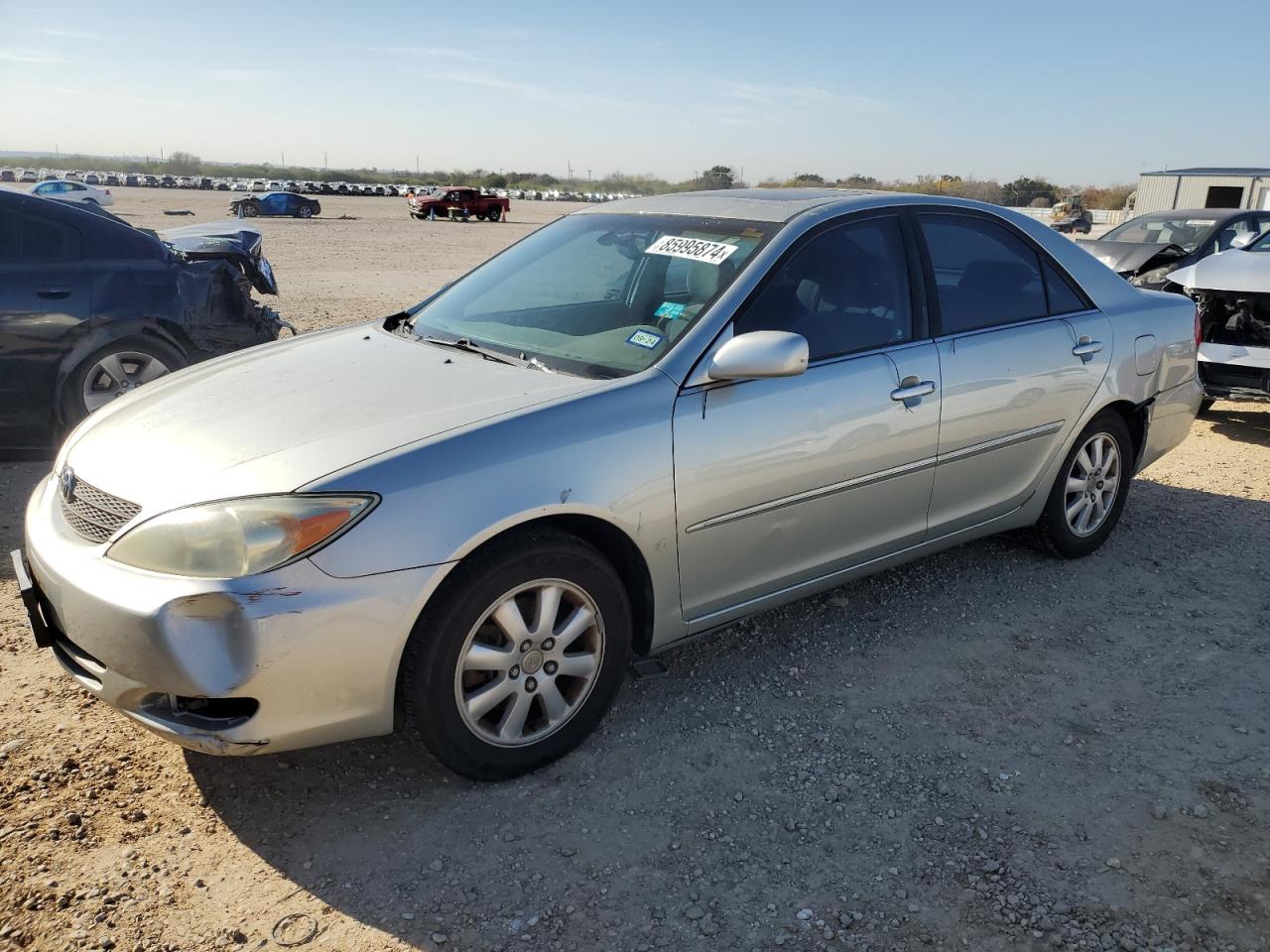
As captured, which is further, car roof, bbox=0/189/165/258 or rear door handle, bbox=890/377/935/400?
car roof, bbox=0/189/165/258

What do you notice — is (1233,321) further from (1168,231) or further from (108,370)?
(108,370)

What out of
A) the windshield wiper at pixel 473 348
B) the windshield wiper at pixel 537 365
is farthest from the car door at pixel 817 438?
the windshield wiper at pixel 473 348

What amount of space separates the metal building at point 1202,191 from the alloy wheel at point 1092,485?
29.6 metres

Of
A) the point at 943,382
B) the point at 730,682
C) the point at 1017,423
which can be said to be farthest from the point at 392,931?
the point at 1017,423

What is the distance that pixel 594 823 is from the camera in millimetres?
2836

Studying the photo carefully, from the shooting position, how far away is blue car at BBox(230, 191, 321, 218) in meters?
39.2

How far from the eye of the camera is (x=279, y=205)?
Result: 39688 millimetres

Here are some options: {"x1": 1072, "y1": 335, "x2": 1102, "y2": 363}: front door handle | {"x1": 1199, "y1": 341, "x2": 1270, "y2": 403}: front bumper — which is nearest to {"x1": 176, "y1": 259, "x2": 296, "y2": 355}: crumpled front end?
{"x1": 1072, "y1": 335, "x2": 1102, "y2": 363}: front door handle

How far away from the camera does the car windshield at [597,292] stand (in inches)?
132

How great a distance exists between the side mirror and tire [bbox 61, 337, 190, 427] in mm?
3963

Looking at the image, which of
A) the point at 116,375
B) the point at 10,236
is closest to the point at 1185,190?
the point at 116,375

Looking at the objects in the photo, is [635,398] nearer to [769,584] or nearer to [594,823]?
[769,584]

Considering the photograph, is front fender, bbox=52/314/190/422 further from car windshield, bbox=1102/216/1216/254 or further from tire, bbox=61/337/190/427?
car windshield, bbox=1102/216/1216/254

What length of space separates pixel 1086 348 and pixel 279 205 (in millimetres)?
40011
